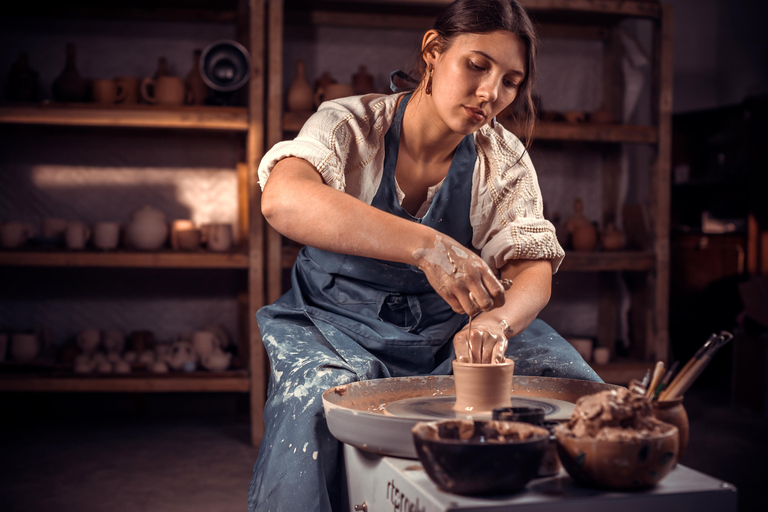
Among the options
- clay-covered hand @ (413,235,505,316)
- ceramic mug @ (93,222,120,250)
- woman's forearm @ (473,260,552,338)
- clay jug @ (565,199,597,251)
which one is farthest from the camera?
clay jug @ (565,199,597,251)

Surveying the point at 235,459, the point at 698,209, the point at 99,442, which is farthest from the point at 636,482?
the point at 698,209

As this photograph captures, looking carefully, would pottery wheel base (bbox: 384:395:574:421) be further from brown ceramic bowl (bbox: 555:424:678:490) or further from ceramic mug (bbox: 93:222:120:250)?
ceramic mug (bbox: 93:222:120:250)

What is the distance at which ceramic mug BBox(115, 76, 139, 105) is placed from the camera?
3.01m

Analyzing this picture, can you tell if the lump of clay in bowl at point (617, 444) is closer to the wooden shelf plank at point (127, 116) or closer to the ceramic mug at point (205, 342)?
the wooden shelf plank at point (127, 116)

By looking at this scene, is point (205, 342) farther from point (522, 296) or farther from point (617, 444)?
point (617, 444)

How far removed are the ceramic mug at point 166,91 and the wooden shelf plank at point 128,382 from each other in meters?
1.20

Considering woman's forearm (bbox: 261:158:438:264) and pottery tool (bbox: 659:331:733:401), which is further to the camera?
woman's forearm (bbox: 261:158:438:264)

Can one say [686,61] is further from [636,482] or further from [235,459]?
[636,482]

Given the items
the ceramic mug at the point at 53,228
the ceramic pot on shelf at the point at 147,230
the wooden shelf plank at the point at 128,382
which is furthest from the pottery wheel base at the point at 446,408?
the ceramic mug at the point at 53,228

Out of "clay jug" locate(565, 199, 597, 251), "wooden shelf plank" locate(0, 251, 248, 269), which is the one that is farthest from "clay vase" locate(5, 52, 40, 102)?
"clay jug" locate(565, 199, 597, 251)

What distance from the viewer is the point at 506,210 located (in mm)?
1533

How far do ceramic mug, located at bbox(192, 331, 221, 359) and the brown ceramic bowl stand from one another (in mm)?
2627

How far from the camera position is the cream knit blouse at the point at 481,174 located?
4.63 ft

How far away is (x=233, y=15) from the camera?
129 inches
